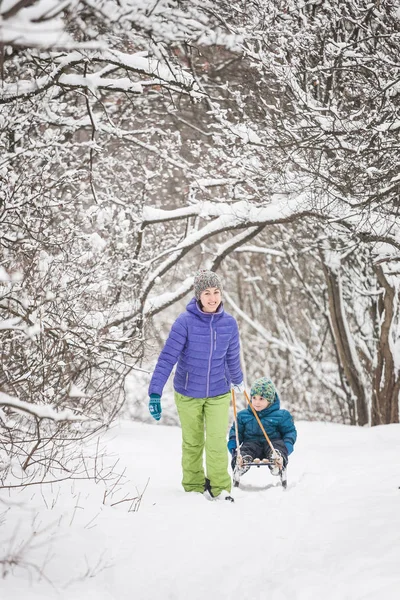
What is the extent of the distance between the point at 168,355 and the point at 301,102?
2511 mm

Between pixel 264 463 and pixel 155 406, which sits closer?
pixel 155 406

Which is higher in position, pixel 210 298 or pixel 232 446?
pixel 210 298

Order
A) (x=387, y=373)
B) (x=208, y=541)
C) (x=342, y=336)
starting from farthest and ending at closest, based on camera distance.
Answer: (x=342, y=336) → (x=387, y=373) → (x=208, y=541)

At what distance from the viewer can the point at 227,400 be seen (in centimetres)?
484

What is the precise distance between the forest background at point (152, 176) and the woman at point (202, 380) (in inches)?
13.4

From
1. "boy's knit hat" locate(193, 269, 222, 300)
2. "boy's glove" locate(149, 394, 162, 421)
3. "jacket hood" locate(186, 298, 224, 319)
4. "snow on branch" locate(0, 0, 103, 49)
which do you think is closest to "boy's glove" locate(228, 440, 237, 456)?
"boy's glove" locate(149, 394, 162, 421)

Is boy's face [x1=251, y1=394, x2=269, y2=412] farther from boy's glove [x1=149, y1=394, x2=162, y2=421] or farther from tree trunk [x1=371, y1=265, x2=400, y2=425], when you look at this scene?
tree trunk [x1=371, y1=265, x2=400, y2=425]

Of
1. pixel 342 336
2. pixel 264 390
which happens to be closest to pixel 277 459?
pixel 264 390

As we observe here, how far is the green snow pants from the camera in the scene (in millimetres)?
4691

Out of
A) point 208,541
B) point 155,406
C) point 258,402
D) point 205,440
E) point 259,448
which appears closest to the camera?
point 208,541

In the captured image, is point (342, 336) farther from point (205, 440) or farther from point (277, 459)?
point (205, 440)

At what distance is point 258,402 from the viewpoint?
5.54 metres

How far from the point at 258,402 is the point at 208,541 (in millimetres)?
2106

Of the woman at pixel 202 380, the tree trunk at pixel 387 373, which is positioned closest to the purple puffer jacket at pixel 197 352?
the woman at pixel 202 380
